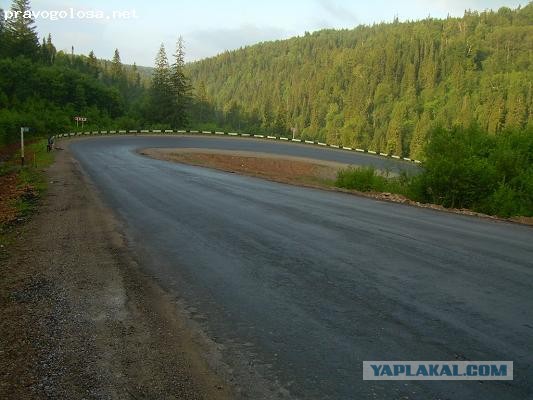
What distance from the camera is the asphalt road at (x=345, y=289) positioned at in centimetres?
394

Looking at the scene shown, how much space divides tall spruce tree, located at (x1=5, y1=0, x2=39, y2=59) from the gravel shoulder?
92.2 metres

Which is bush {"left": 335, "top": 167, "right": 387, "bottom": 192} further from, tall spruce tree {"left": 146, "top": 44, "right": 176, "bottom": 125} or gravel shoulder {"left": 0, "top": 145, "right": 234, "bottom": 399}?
tall spruce tree {"left": 146, "top": 44, "right": 176, "bottom": 125}

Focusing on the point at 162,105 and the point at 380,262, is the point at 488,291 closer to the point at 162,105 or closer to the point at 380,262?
the point at 380,262

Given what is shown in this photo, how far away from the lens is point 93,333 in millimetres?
4566

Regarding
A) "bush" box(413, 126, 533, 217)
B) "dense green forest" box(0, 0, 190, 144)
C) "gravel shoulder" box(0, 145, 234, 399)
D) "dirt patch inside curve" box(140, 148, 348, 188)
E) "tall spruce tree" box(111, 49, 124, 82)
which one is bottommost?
"dirt patch inside curve" box(140, 148, 348, 188)

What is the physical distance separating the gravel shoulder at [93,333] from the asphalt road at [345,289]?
1.04 feet

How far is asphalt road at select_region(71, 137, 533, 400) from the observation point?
12.9ft

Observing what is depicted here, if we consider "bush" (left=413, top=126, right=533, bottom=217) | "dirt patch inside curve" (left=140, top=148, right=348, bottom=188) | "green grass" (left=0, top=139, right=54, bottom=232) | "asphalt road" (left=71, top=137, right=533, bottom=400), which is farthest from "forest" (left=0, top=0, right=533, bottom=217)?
"green grass" (left=0, top=139, right=54, bottom=232)

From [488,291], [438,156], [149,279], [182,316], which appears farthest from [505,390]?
[438,156]

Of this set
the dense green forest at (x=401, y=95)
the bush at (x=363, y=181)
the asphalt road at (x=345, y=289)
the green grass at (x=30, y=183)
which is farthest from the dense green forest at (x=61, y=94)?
the asphalt road at (x=345, y=289)

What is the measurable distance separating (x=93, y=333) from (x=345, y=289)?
3037mm

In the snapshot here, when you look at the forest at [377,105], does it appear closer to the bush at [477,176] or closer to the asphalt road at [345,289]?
the bush at [477,176]

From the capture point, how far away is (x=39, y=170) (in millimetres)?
21891

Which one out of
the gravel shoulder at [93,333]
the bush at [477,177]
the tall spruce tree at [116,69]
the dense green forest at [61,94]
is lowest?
the gravel shoulder at [93,333]
